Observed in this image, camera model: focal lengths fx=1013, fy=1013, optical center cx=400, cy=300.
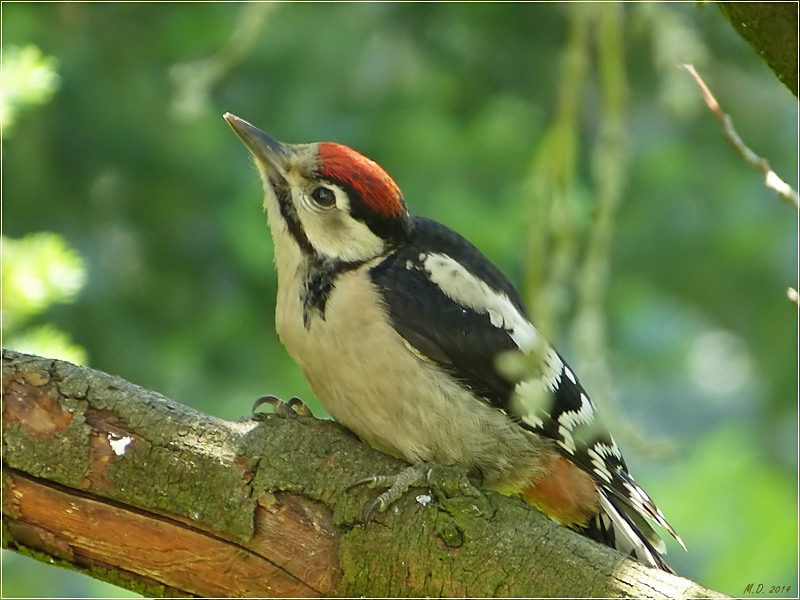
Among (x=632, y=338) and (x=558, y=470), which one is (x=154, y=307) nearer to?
(x=632, y=338)

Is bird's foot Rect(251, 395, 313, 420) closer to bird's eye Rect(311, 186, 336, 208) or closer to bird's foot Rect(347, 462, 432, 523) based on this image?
bird's foot Rect(347, 462, 432, 523)

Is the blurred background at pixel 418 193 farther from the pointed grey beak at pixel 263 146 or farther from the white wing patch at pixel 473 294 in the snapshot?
the pointed grey beak at pixel 263 146

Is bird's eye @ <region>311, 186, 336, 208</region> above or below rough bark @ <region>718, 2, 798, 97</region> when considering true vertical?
above

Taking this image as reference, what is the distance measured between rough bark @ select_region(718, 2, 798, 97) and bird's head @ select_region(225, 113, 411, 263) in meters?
1.00

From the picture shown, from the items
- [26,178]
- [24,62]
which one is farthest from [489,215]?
[24,62]

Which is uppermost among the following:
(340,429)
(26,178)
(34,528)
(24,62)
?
(26,178)

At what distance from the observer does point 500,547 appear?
1.77 m

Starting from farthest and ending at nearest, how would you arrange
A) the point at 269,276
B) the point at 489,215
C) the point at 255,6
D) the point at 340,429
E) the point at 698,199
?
the point at 698,199, the point at 269,276, the point at 489,215, the point at 340,429, the point at 255,6

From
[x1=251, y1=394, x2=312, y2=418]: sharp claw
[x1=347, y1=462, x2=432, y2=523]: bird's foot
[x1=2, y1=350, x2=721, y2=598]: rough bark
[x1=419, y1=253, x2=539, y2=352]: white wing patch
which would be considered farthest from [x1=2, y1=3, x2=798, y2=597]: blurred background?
[x1=2, y1=350, x2=721, y2=598]: rough bark

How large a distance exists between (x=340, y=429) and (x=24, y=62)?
0.97m

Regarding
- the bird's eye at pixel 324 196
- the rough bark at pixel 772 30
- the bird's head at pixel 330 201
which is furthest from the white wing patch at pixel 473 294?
the rough bark at pixel 772 30

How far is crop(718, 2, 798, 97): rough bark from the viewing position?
147 centimetres

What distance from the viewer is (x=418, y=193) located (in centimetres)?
408

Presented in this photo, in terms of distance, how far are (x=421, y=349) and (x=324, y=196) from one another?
466 millimetres
